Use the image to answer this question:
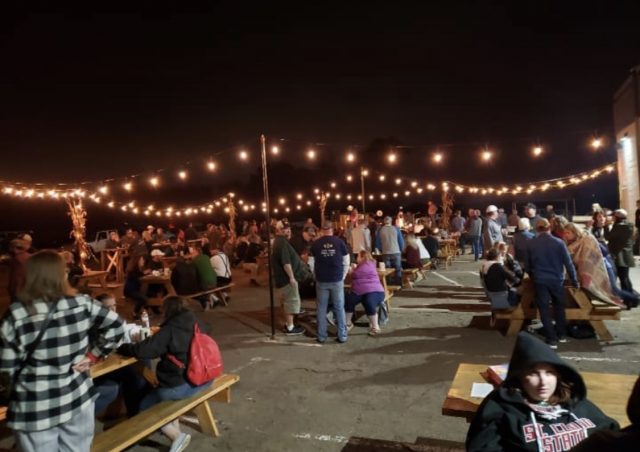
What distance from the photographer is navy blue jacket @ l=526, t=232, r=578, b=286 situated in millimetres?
6098

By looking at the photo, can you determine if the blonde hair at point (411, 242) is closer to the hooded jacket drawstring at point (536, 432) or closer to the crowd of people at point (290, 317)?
the crowd of people at point (290, 317)

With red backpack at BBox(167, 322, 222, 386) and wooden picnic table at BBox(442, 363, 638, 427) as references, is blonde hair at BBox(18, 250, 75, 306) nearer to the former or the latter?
red backpack at BBox(167, 322, 222, 386)

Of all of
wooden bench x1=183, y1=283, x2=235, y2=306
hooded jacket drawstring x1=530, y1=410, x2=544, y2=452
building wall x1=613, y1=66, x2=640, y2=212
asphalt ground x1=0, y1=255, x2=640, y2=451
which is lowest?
asphalt ground x1=0, y1=255, x2=640, y2=451

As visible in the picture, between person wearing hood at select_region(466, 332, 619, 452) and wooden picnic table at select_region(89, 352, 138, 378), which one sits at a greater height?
person wearing hood at select_region(466, 332, 619, 452)

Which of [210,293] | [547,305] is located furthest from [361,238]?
[547,305]

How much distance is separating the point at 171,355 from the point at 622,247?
25.2ft

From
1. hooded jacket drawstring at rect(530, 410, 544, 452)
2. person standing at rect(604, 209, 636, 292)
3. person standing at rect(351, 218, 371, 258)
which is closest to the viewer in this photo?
hooded jacket drawstring at rect(530, 410, 544, 452)

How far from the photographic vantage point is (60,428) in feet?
8.54

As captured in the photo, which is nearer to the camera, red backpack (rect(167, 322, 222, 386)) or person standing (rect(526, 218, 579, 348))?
red backpack (rect(167, 322, 222, 386))

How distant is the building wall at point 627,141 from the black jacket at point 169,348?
1404 centimetres

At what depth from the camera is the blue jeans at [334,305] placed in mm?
6832

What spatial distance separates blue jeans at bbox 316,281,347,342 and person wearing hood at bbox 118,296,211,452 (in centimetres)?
308

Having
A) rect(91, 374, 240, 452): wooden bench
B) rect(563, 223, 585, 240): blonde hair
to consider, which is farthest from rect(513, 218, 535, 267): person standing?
rect(91, 374, 240, 452): wooden bench

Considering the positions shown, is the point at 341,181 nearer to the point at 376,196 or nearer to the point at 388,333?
the point at 376,196
